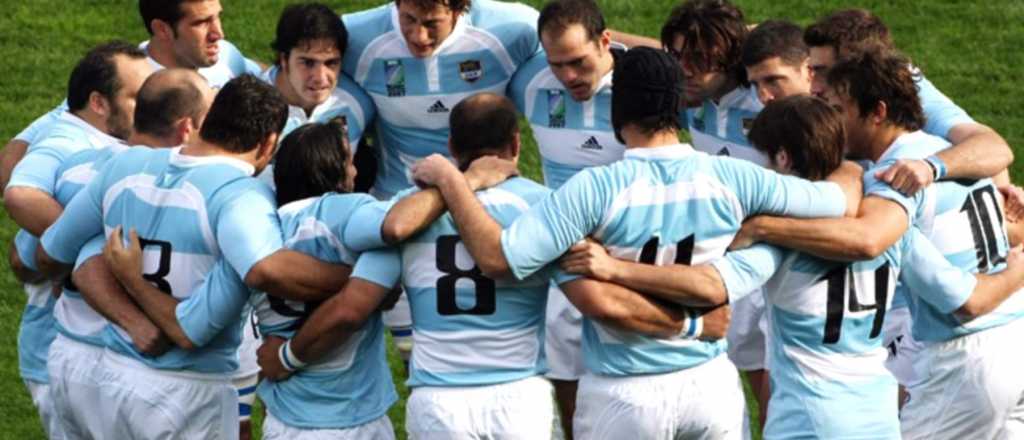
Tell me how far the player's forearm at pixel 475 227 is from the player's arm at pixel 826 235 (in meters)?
1.01

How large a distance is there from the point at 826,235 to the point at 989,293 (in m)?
1.31

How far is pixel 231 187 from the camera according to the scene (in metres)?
8.52

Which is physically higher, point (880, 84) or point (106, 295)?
point (880, 84)

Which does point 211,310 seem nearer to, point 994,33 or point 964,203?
point 964,203

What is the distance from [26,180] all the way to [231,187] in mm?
1497

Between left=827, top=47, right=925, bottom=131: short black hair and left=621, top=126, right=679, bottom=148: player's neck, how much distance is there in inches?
41.1

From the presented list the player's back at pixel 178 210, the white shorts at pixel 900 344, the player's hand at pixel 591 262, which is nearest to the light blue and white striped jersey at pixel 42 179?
the player's back at pixel 178 210

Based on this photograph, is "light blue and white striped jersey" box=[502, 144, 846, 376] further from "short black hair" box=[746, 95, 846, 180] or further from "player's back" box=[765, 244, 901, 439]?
"player's back" box=[765, 244, 901, 439]

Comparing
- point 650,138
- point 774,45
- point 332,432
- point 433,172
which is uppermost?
point 650,138

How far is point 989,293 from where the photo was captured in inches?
358

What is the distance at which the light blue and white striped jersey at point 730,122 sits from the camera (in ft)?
34.0

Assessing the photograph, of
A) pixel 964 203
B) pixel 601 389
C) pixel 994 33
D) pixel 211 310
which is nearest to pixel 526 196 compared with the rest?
pixel 601 389

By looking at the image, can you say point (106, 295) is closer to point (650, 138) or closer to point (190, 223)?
point (190, 223)

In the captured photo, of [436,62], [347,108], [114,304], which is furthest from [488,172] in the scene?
[347,108]
